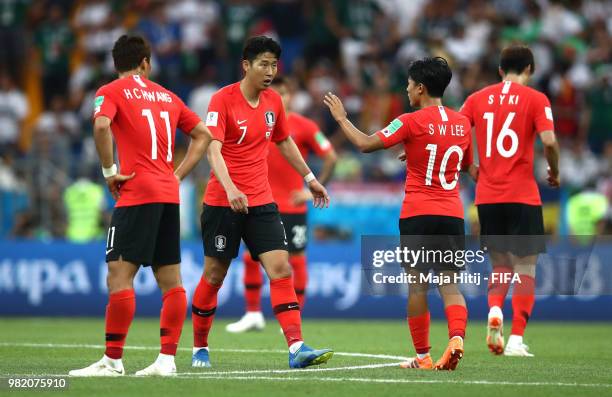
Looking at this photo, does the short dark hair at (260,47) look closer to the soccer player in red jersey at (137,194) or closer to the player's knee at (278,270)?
the soccer player in red jersey at (137,194)

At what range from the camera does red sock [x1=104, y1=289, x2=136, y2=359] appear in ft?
27.6

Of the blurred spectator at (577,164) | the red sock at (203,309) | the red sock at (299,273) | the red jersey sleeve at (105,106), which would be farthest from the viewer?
the blurred spectator at (577,164)

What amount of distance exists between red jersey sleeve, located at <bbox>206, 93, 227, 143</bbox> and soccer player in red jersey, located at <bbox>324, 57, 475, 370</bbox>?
0.86 metres

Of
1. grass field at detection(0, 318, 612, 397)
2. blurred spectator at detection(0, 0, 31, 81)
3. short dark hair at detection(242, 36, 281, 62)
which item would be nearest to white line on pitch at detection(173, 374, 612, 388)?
grass field at detection(0, 318, 612, 397)

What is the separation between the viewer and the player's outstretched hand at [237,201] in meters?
9.05

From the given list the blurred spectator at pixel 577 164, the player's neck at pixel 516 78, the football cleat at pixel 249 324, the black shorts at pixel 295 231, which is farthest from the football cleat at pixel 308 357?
the blurred spectator at pixel 577 164

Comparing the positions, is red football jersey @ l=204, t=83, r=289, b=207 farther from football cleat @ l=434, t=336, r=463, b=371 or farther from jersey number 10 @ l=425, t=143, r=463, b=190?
football cleat @ l=434, t=336, r=463, b=371

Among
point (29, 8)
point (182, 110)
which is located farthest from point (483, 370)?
point (29, 8)

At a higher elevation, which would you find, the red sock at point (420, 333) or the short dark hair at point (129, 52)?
the short dark hair at point (129, 52)

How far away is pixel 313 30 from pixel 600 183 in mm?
7025

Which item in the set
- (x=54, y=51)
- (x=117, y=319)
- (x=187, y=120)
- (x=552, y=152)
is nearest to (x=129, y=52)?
(x=187, y=120)

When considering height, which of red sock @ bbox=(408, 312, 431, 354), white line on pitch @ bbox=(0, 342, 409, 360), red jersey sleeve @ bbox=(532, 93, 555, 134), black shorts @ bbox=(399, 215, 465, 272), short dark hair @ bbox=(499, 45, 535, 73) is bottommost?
white line on pitch @ bbox=(0, 342, 409, 360)

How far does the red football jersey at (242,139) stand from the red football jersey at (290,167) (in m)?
4.05

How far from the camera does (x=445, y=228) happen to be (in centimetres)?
925
